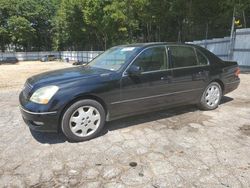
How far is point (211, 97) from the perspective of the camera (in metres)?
5.55

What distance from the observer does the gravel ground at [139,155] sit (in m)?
2.97

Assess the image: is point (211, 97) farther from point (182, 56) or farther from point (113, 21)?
point (113, 21)

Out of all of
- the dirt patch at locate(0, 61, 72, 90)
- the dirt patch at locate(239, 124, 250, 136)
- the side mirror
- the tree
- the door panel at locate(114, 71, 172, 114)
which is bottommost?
the dirt patch at locate(0, 61, 72, 90)

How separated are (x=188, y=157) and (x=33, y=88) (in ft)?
8.35

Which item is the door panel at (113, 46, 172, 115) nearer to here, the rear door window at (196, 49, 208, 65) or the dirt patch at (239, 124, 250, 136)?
the rear door window at (196, 49, 208, 65)

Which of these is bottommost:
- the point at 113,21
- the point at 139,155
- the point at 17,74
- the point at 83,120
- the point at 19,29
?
the point at 17,74

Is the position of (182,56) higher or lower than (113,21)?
lower

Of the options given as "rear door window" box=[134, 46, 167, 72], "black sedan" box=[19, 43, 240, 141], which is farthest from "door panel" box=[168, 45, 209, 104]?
"rear door window" box=[134, 46, 167, 72]

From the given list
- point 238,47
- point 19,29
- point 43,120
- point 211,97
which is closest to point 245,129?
Answer: point 211,97

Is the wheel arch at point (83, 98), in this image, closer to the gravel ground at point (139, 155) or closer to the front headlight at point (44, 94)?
the front headlight at point (44, 94)

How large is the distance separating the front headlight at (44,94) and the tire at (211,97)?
10.4ft

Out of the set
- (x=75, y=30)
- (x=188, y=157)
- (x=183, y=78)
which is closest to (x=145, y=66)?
(x=183, y=78)

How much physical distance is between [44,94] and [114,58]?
1580mm

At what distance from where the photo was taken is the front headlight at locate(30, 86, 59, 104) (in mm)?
3734
